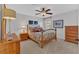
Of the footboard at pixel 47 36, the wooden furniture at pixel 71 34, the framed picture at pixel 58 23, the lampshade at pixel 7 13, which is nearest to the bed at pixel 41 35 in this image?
the footboard at pixel 47 36

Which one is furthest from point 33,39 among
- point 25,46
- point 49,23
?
point 49,23

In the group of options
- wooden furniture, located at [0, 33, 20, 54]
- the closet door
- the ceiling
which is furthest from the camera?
the closet door

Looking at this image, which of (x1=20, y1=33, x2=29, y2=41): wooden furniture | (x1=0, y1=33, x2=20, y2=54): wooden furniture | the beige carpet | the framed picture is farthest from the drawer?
(x1=0, y1=33, x2=20, y2=54): wooden furniture

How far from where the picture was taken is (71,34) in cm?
239

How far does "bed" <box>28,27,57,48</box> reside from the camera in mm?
2258

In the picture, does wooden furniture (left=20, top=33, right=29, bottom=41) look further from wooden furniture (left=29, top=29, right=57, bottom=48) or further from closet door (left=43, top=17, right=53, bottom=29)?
closet door (left=43, top=17, right=53, bottom=29)

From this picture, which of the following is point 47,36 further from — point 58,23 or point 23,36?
point 23,36

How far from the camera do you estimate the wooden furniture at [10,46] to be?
1.88 m

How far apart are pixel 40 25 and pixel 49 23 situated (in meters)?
0.19

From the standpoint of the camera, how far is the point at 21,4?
2020mm

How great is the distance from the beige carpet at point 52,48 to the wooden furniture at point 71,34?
0.10m

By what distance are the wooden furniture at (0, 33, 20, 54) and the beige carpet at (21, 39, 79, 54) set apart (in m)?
0.11

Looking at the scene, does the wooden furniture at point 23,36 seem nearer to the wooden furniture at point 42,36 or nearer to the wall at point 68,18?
the wooden furniture at point 42,36
